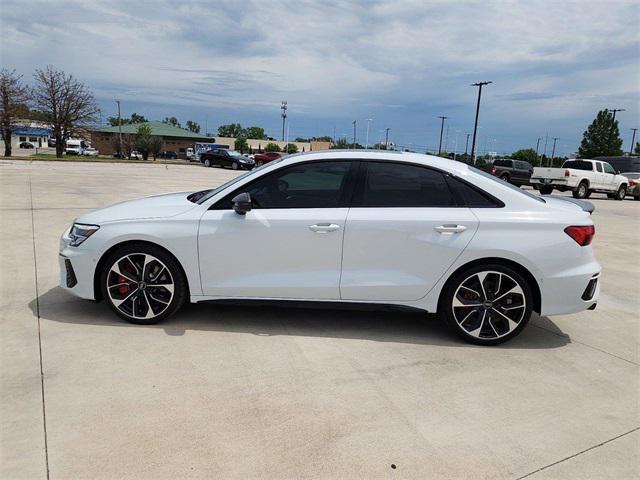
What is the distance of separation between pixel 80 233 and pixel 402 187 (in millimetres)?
2844

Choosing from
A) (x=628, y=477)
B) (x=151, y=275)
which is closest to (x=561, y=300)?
(x=628, y=477)

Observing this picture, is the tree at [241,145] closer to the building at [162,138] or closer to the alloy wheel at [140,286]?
the building at [162,138]

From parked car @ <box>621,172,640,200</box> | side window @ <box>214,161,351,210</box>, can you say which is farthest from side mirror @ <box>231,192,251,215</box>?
parked car @ <box>621,172,640,200</box>

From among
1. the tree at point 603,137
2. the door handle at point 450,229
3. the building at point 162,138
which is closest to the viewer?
the door handle at point 450,229

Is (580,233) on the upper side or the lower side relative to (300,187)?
lower

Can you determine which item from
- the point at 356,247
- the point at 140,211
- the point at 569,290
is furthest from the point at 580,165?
the point at 140,211

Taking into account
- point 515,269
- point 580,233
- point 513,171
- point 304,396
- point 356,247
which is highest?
point 513,171

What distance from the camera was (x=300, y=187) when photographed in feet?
13.8

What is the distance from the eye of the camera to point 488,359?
3.85m

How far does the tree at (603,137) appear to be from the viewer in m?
65.4

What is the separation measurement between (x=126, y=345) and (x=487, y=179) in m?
3.33

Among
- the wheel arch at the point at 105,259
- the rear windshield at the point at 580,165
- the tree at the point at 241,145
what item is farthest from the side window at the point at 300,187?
the tree at the point at 241,145

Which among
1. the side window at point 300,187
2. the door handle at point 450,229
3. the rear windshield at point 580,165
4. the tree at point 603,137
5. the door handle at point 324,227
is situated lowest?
the door handle at point 324,227

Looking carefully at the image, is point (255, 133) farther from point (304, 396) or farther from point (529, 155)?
point (304, 396)
